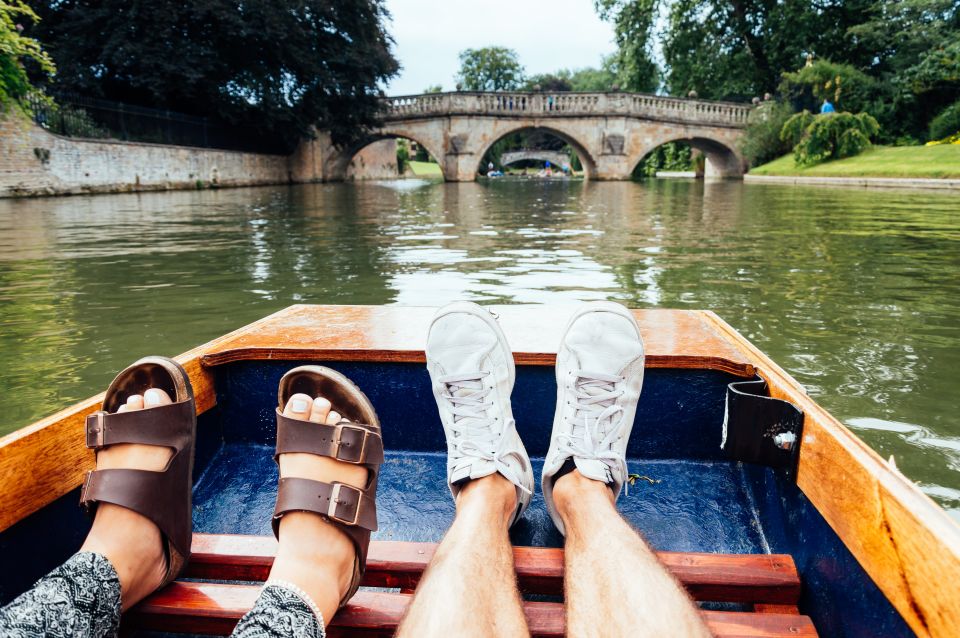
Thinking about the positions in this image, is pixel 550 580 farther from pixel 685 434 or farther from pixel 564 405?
pixel 685 434

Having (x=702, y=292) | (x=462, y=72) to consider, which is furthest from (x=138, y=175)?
(x=462, y=72)

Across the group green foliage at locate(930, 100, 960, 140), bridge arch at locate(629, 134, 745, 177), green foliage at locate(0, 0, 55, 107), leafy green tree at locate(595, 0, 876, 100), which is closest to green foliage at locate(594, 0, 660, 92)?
leafy green tree at locate(595, 0, 876, 100)

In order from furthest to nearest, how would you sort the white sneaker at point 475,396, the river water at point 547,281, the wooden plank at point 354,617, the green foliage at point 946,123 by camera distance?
the green foliage at point 946,123, the river water at point 547,281, the white sneaker at point 475,396, the wooden plank at point 354,617

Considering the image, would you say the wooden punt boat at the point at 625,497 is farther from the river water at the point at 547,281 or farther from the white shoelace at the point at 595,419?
the river water at the point at 547,281

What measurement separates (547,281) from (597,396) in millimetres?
3206

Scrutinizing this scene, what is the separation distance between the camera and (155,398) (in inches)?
46.6

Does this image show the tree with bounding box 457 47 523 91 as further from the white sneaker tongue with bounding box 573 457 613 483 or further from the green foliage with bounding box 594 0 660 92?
→ the white sneaker tongue with bounding box 573 457 613 483

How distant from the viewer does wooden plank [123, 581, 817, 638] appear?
947mm

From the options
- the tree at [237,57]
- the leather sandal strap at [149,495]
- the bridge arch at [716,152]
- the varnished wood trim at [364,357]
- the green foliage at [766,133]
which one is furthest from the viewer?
the bridge arch at [716,152]

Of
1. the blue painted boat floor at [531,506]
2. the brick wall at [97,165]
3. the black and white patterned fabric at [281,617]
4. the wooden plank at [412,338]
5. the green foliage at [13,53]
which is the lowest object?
the blue painted boat floor at [531,506]

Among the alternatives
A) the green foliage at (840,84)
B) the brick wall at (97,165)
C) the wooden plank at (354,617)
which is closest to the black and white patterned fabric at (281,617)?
the wooden plank at (354,617)

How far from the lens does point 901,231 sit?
657 cm

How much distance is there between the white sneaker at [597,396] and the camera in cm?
132

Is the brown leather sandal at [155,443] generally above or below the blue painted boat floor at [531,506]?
above
